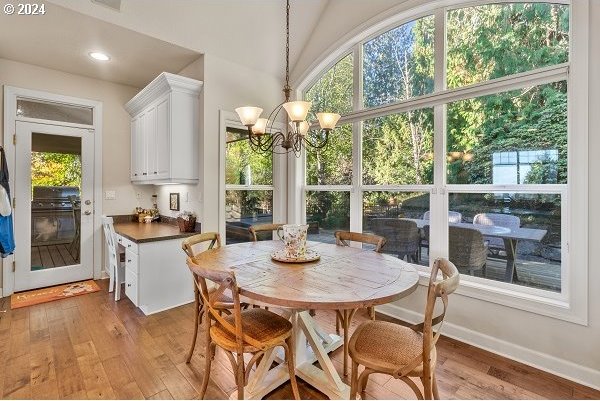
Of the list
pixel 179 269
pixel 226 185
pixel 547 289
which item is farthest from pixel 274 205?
pixel 547 289

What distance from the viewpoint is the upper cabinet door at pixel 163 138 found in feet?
10.7

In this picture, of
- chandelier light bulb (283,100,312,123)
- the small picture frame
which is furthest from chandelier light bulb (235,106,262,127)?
the small picture frame

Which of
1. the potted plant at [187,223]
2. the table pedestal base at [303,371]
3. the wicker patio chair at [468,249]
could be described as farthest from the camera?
the potted plant at [187,223]

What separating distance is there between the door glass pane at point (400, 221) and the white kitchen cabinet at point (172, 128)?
81.4 inches

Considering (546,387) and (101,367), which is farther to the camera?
(101,367)

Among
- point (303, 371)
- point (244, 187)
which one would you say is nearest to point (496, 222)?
point (303, 371)

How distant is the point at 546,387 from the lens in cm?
189

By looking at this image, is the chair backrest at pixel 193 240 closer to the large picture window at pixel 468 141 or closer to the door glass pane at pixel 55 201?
the large picture window at pixel 468 141

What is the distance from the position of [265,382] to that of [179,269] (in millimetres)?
1821

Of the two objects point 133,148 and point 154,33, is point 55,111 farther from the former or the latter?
point 154,33

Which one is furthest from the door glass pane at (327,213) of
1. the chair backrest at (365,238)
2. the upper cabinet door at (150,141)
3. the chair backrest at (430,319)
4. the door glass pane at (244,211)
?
the chair backrest at (430,319)

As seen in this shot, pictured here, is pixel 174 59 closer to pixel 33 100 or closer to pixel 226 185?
pixel 226 185

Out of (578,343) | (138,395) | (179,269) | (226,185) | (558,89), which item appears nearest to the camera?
(138,395)

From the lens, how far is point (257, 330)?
5.48 feet
